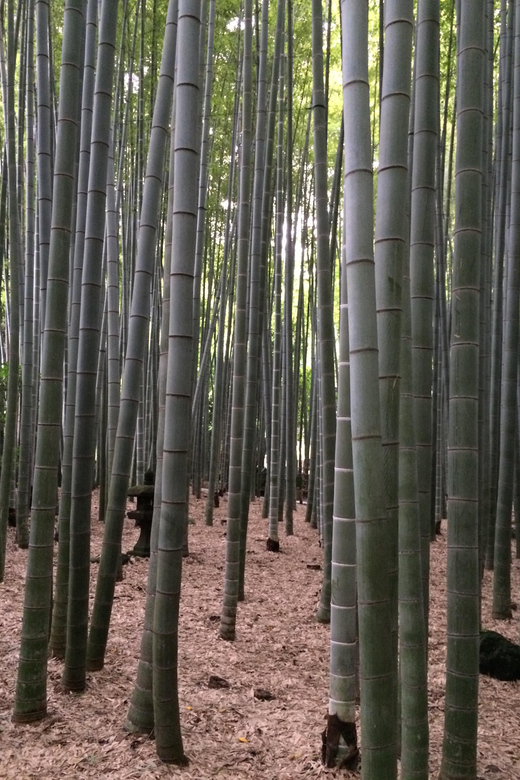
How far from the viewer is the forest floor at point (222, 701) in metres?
1.91

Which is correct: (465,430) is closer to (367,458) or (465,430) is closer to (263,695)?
(367,458)

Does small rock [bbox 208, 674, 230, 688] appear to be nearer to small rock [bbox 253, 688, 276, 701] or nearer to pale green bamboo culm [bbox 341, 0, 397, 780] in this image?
small rock [bbox 253, 688, 276, 701]

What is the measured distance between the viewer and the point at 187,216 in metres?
1.72

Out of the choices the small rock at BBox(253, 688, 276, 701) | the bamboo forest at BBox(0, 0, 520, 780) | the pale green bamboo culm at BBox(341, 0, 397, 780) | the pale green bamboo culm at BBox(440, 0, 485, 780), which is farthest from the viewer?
the small rock at BBox(253, 688, 276, 701)

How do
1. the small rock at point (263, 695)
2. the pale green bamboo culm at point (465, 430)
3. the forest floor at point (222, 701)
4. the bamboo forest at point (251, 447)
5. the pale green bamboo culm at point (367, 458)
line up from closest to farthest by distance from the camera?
the pale green bamboo culm at point (367, 458) → the bamboo forest at point (251, 447) → the pale green bamboo culm at point (465, 430) → the forest floor at point (222, 701) → the small rock at point (263, 695)

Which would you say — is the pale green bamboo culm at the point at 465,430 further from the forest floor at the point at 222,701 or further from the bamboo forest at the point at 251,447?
the forest floor at the point at 222,701

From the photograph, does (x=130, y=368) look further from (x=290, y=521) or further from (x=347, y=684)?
(x=290, y=521)

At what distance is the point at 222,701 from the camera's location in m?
2.41


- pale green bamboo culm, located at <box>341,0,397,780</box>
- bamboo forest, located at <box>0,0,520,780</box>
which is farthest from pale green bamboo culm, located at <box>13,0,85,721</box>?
pale green bamboo culm, located at <box>341,0,397,780</box>

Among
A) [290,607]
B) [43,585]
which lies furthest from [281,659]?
[43,585]

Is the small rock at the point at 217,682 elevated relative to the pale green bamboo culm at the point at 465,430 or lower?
lower

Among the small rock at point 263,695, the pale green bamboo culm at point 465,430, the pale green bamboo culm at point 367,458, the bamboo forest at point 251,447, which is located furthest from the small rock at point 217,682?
the pale green bamboo culm at point 367,458

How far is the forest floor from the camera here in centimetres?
191

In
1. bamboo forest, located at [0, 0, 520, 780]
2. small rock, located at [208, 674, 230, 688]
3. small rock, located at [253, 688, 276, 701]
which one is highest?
bamboo forest, located at [0, 0, 520, 780]
